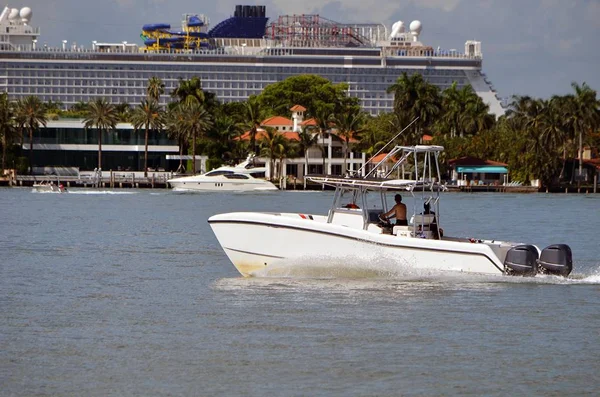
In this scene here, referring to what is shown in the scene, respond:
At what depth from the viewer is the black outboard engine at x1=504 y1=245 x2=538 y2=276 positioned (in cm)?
2619

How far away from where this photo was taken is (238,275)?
2981 centimetres

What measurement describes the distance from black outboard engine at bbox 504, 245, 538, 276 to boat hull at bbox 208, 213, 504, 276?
0.27 meters

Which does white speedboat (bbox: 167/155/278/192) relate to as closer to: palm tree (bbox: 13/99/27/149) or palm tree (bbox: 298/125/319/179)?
palm tree (bbox: 298/125/319/179)

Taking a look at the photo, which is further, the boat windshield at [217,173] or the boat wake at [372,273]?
the boat windshield at [217,173]

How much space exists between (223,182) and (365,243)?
7501cm

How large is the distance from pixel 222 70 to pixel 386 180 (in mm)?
169447

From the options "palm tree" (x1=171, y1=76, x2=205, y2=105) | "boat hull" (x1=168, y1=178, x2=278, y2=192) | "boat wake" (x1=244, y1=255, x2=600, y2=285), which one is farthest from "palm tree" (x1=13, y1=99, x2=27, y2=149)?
"boat wake" (x1=244, y1=255, x2=600, y2=285)

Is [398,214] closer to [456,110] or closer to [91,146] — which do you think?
[456,110]

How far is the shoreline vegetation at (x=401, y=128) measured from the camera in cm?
11144

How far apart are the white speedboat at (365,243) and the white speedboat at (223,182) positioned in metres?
72.8

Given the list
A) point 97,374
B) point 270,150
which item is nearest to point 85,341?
point 97,374

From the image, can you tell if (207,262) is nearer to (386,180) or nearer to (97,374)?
(386,180)

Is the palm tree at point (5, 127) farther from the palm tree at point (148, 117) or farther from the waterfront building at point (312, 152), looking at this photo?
the waterfront building at point (312, 152)

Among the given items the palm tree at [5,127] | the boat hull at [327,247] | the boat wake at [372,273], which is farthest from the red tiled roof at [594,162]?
the boat hull at [327,247]
